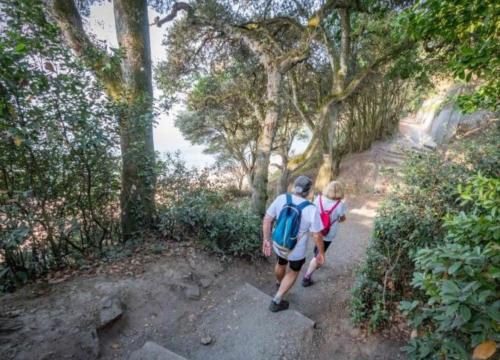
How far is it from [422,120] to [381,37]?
20678 millimetres

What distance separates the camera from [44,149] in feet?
9.93

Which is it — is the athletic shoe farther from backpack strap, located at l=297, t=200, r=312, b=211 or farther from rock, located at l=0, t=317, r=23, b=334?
rock, located at l=0, t=317, r=23, b=334

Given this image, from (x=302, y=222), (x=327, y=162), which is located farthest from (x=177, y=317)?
(x=327, y=162)

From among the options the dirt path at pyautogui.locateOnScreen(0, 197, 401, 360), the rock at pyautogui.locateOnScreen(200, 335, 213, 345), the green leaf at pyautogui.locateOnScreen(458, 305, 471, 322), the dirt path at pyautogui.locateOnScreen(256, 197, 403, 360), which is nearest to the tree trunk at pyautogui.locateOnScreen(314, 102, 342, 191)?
the dirt path at pyautogui.locateOnScreen(256, 197, 403, 360)

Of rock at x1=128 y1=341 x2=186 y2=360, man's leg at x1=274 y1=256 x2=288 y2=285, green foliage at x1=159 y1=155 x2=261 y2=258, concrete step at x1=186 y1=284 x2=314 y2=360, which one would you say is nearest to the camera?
rock at x1=128 y1=341 x2=186 y2=360

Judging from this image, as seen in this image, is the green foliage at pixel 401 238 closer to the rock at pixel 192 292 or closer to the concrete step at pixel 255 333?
the concrete step at pixel 255 333

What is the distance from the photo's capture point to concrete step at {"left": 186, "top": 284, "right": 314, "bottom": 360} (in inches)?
107

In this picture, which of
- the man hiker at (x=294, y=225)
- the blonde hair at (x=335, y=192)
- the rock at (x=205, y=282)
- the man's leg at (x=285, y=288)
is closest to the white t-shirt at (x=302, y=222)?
the man hiker at (x=294, y=225)

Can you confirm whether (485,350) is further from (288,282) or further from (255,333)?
(255,333)

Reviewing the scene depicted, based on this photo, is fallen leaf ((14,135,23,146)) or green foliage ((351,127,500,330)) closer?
fallen leaf ((14,135,23,146))

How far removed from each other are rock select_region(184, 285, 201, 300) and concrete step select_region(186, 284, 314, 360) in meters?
0.34

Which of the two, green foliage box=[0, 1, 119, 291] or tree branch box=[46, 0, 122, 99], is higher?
tree branch box=[46, 0, 122, 99]

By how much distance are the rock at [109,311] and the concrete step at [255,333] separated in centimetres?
100

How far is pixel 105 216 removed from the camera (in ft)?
13.1
